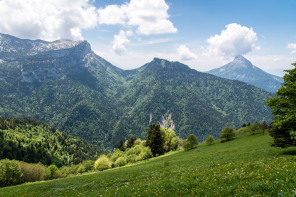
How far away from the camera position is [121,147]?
112250mm

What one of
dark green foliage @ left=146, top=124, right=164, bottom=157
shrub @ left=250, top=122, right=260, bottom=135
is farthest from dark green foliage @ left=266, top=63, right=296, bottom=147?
shrub @ left=250, top=122, right=260, bottom=135

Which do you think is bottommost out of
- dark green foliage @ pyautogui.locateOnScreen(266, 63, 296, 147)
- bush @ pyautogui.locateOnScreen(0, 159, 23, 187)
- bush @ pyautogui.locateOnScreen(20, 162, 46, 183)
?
bush @ pyautogui.locateOnScreen(20, 162, 46, 183)

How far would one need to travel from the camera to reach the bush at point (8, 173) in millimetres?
50763

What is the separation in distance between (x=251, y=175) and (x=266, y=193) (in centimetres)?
374

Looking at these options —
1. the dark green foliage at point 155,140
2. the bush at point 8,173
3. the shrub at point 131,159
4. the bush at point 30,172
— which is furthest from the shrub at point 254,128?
the bush at point 30,172

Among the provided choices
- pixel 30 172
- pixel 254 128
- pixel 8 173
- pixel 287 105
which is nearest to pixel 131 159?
pixel 30 172

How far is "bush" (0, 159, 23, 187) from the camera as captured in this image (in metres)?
50.8

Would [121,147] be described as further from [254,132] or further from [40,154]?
[40,154]

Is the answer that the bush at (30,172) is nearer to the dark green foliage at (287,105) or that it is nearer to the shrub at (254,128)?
the dark green foliage at (287,105)

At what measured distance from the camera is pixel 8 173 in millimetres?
51562

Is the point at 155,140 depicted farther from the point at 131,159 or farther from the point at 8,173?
the point at 8,173

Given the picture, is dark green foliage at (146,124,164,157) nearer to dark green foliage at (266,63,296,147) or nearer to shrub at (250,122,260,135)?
shrub at (250,122,260,135)

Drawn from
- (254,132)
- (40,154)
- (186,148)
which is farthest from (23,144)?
(254,132)

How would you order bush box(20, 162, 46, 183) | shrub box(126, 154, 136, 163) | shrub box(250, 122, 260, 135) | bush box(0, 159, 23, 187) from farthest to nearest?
shrub box(250, 122, 260, 135) → shrub box(126, 154, 136, 163) → bush box(20, 162, 46, 183) → bush box(0, 159, 23, 187)
